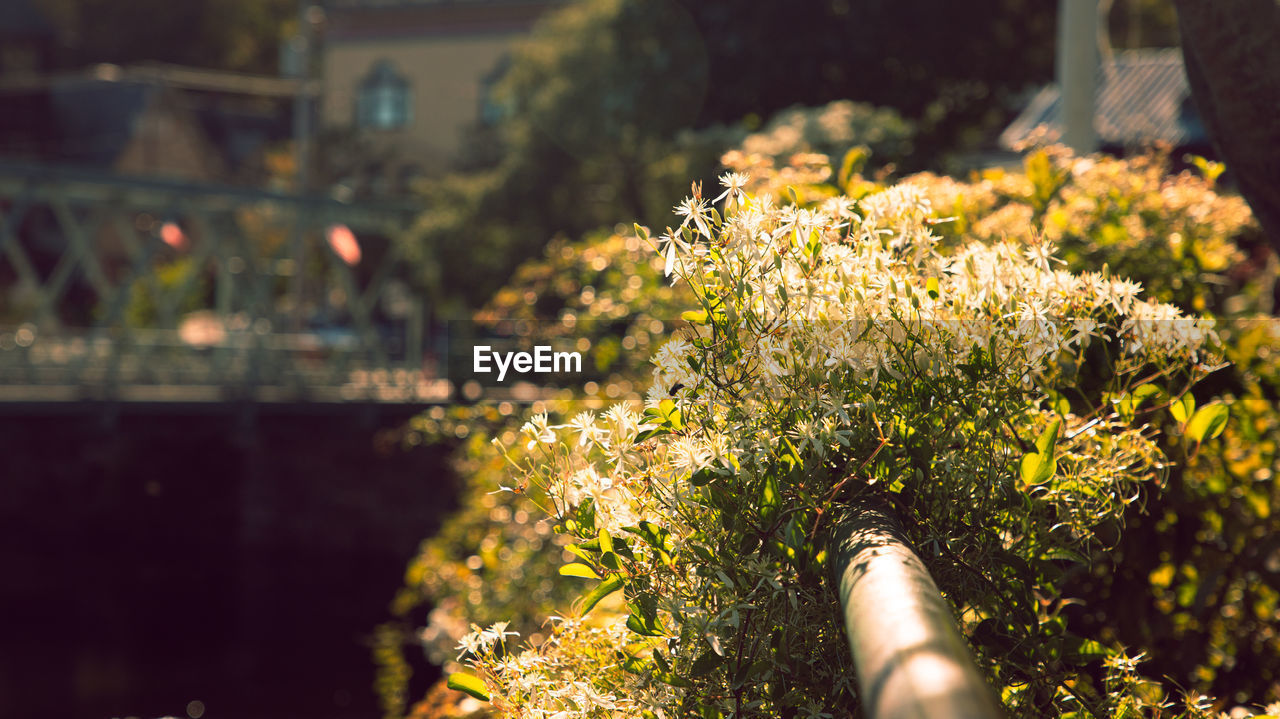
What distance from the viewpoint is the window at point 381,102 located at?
38.9m

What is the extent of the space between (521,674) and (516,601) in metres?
3.18

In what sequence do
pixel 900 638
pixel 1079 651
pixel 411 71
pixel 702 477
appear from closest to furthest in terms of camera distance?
pixel 900 638 < pixel 702 477 < pixel 1079 651 < pixel 411 71

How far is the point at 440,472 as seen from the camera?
19109 millimetres

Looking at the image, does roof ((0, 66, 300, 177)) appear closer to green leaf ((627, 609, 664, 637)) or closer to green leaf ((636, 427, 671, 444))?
green leaf ((636, 427, 671, 444))

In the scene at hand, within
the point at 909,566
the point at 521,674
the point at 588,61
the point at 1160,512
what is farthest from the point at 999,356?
the point at 588,61

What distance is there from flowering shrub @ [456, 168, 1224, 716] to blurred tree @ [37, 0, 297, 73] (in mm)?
44477

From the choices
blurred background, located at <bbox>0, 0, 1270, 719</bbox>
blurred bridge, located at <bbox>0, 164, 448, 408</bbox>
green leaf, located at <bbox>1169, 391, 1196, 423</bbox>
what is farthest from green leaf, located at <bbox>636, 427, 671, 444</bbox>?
blurred bridge, located at <bbox>0, 164, 448, 408</bbox>

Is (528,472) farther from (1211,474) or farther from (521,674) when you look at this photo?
(1211,474)

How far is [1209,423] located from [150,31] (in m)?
45.4

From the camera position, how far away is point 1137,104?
874 inches

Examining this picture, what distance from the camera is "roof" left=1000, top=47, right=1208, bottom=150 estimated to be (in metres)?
20.4

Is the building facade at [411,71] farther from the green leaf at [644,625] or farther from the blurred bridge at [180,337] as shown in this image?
the green leaf at [644,625]

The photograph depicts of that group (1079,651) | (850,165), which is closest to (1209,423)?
(1079,651)

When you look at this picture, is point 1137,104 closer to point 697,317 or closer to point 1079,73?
point 1079,73
